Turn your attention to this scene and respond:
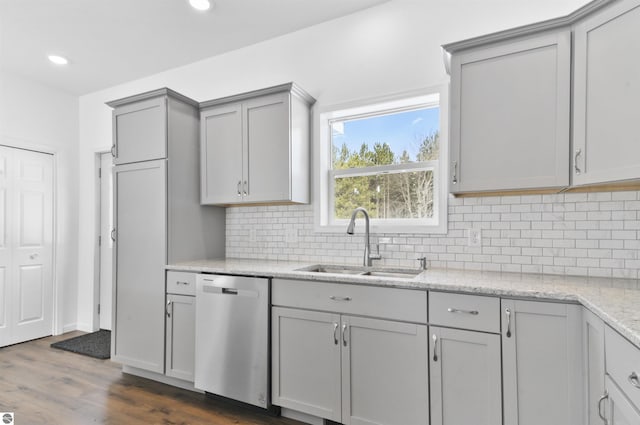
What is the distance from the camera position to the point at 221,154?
304cm

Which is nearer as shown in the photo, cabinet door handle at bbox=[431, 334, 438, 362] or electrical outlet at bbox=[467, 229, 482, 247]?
cabinet door handle at bbox=[431, 334, 438, 362]

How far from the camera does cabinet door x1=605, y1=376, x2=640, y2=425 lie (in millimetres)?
1125

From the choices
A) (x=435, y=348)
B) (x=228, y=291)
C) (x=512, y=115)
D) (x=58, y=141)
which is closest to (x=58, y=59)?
Answer: (x=58, y=141)

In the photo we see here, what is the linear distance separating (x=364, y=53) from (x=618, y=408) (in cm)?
260

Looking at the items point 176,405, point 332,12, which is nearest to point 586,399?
point 176,405

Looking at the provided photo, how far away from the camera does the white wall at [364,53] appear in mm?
2451

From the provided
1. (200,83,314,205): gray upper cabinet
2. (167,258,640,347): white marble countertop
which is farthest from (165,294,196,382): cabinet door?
(200,83,314,205): gray upper cabinet

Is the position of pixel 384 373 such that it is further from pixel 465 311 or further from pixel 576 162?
pixel 576 162

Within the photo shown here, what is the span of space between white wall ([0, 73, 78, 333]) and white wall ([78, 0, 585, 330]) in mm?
1336

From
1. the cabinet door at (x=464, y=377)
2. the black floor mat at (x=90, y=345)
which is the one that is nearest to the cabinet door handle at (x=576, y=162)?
the cabinet door at (x=464, y=377)

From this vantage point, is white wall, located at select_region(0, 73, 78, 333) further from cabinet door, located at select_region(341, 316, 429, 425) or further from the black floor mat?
cabinet door, located at select_region(341, 316, 429, 425)

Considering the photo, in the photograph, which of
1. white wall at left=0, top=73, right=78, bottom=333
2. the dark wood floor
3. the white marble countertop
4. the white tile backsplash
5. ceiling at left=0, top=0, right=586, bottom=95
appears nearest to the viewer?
the white marble countertop

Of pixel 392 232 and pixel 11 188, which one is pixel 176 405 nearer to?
pixel 392 232

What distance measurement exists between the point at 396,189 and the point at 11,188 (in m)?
3.92
